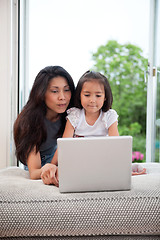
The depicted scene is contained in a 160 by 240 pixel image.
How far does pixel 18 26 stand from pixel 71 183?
5.40 feet

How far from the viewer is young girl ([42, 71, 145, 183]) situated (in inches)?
62.7

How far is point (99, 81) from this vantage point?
1.60 m

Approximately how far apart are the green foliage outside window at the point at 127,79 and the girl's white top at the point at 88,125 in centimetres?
333

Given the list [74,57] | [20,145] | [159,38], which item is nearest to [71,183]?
[20,145]

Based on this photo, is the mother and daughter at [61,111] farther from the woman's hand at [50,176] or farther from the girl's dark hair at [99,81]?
the woman's hand at [50,176]

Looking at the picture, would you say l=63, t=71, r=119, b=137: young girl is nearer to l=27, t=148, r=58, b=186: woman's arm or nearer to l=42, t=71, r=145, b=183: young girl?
l=42, t=71, r=145, b=183: young girl

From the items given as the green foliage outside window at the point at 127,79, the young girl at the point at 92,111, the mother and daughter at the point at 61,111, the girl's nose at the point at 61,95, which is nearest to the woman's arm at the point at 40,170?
the mother and daughter at the point at 61,111

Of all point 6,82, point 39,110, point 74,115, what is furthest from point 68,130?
point 6,82

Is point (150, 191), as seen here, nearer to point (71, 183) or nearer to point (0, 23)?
point (71, 183)

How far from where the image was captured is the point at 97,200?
1.09 metres

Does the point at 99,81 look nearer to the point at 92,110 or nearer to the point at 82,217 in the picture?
the point at 92,110

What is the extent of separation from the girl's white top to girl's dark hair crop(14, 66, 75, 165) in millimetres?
123

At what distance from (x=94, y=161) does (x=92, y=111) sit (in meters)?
0.54

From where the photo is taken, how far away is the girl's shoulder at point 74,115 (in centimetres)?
167
